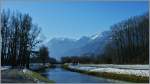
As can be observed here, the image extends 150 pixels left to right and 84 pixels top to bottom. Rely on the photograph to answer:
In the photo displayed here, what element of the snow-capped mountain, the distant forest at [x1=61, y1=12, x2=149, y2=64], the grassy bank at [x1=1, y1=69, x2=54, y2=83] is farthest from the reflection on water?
the distant forest at [x1=61, y1=12, x2=149, y2=64]

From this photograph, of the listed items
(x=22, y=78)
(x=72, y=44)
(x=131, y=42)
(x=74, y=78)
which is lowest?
(x=74, y=78)

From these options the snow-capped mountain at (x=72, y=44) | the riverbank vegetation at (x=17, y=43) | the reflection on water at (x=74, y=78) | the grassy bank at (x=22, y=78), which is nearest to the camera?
the grassy bank at (x=22, y=78)

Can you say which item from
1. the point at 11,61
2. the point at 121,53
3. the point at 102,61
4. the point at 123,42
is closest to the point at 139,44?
the point at 123,42

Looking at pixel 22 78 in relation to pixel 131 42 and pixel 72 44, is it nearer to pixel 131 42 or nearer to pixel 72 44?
pixel 72 44

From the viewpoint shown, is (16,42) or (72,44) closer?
(72,44)

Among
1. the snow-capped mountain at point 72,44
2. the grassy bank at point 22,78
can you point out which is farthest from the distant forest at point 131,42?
the grassy bank at point 22,78

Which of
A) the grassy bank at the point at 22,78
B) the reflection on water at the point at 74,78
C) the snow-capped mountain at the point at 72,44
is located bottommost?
the reflection on water at the point at 74,78

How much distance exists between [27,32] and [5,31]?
199 centimetres

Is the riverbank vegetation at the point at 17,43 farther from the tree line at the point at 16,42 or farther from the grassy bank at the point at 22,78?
the grassy bank at the point at 22,78

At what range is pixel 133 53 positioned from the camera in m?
34.7

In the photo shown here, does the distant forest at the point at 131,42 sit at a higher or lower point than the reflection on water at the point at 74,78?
higher

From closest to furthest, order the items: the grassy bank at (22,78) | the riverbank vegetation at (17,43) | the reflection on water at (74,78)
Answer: the grassy bank at (22,78) → the reflection on water at (74,78) → the riverbank vegetation at (17,43)

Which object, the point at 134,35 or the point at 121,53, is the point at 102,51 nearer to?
the point at 121,53

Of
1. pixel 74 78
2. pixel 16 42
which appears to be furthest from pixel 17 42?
pixel 74 78
